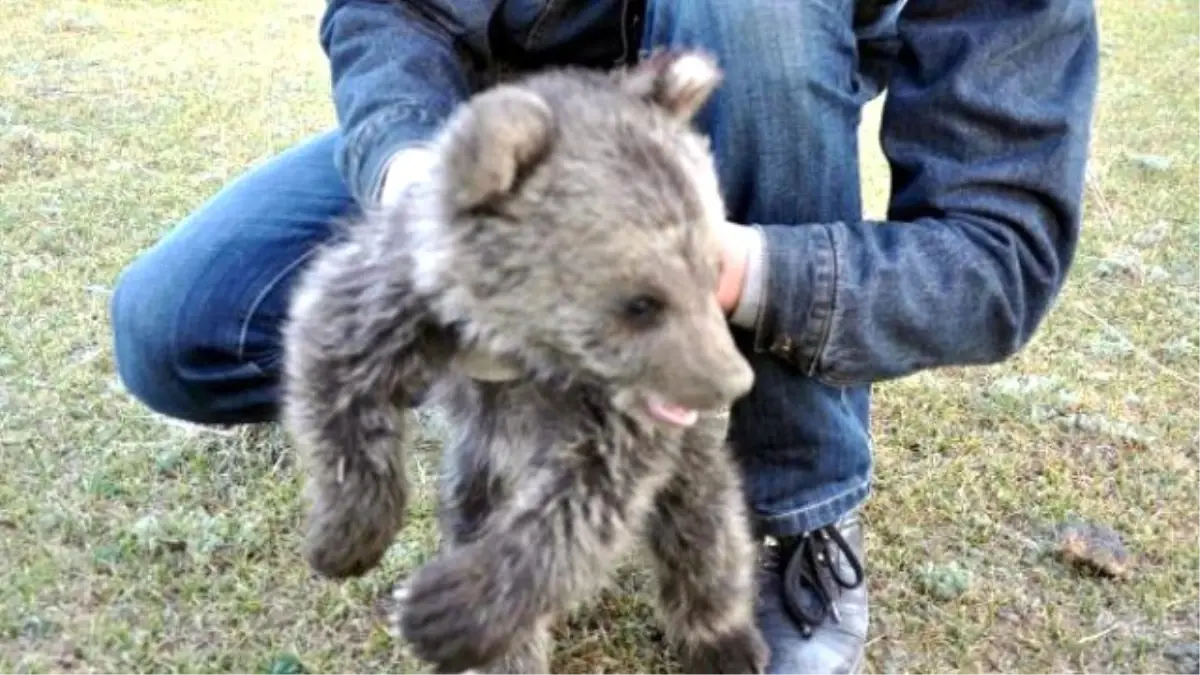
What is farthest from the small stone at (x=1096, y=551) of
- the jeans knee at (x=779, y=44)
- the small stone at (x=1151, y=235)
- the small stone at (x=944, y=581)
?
the small stone at (x=1151, y=235)

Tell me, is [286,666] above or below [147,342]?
below

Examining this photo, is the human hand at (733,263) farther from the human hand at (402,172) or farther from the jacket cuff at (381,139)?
the jacket cuff at (381,139)

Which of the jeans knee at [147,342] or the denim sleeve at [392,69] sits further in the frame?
the jeans knee at [147,342]

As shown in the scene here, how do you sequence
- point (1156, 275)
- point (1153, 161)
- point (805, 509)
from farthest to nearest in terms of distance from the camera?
point (1153, 161) → point (1156, 275) → point (805, 509)

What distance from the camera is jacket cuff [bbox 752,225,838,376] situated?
2182 millimetres

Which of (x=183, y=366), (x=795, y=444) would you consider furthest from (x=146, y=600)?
(x=795, y=444)

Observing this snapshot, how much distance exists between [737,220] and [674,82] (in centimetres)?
45

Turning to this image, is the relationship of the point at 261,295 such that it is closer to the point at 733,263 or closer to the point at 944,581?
the point at 733,263

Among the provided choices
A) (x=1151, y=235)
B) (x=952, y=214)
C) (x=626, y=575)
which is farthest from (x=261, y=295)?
(x=1151, y=235)

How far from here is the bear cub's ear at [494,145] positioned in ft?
6.17

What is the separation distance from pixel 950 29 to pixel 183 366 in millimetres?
1584

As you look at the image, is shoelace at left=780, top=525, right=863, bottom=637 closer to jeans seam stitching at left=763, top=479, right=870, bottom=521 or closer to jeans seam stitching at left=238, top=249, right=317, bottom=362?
jeans seam stitching at left=763, top=479, right=870, bottom=521

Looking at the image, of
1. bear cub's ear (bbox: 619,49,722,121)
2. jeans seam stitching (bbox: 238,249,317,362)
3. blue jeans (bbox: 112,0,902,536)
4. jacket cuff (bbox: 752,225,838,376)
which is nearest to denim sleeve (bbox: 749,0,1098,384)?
jacket cuff (bbox: 752,225,838,376)

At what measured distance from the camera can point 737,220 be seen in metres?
2.47
